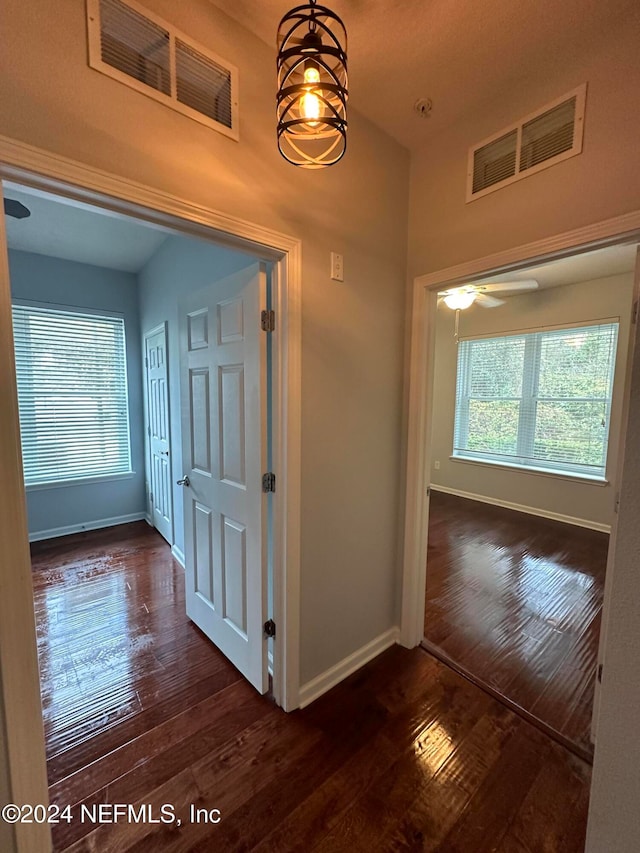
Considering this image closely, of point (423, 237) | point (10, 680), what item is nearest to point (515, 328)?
point (423, 237)

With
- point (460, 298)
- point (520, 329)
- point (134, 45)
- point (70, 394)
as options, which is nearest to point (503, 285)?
point (460, 298)

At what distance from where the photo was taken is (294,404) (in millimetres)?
1548

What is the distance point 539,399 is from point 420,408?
334cm

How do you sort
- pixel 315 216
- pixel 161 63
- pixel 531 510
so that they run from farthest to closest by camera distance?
1. pixel 531 510
2. pixel 315 216
3. pixel 161 63

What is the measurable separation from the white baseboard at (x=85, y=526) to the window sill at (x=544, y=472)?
443 centimetres

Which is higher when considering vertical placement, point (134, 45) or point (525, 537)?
point (134, 45)

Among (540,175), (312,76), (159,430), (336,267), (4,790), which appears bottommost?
(4,790)

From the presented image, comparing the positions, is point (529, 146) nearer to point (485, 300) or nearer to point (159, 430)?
point (485, 300)

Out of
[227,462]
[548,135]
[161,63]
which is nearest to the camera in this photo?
[161,63]

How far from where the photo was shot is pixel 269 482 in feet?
5.37

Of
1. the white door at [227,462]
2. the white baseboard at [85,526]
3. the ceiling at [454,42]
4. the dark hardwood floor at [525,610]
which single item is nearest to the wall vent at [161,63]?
the ceiling at [454,42]

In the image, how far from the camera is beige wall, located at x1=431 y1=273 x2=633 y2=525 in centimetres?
385

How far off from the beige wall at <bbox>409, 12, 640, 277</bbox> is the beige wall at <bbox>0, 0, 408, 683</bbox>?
0.16 meters

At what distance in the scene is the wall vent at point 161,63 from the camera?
1.04 m
